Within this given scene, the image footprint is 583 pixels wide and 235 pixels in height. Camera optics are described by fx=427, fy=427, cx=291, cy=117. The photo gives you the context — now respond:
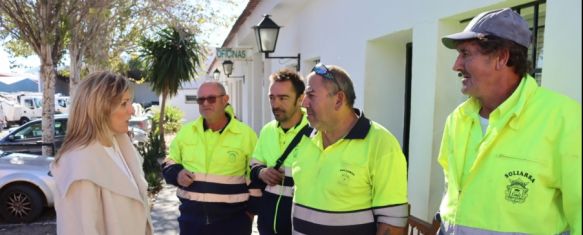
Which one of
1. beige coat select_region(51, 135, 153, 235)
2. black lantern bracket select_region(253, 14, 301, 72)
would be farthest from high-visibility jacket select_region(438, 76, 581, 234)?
black lantern bracket select_region(253, 14, 301, 72)

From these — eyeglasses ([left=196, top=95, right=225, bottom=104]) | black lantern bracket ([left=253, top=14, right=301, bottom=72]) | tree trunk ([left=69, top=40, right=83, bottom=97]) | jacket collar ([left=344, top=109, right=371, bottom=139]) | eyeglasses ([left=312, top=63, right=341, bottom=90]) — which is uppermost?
black lantern bracket ([left=253, top=14, right=301, bottom=72])

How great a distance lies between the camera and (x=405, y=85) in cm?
434

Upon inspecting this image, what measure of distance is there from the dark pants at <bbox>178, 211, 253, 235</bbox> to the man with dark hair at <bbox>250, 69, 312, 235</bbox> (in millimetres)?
312

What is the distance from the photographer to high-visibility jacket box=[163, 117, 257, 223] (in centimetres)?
298

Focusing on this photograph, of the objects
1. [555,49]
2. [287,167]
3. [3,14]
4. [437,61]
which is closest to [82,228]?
[287,167]

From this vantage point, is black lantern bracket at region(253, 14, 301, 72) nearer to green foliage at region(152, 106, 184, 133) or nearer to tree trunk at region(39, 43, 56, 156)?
tree trunk at region(39, 43, 56, 156)

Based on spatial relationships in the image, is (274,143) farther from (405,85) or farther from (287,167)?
(405,85)

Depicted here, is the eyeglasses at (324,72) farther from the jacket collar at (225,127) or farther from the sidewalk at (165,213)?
the sidewalk at (165,213)

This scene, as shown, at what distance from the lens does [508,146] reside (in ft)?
5.06

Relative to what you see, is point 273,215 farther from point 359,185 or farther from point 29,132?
point 29,132

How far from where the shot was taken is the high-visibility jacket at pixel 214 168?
117 inches

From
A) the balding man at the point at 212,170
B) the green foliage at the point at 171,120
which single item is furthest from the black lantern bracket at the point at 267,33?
the green foliage at the point at 171,120

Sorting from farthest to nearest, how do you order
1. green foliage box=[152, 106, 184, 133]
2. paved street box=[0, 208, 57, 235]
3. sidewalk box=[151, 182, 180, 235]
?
green foliage box=[152, 106, 184, 133] < paved street box=[0, 208, 57, 235] < sidewalk box=[151, 182, 180, 235]

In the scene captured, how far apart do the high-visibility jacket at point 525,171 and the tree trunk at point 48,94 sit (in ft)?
22.3
